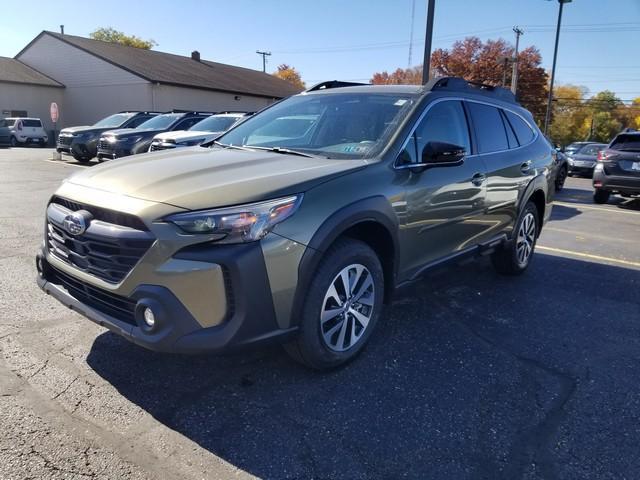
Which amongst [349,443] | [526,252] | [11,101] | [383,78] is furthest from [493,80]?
[349,443]

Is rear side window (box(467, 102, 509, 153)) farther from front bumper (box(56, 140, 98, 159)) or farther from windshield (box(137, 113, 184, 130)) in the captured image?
front bumper (box(56, 140, 98, 159))

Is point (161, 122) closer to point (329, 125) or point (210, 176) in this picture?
point (329, 125)

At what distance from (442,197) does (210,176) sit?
181 centimetres

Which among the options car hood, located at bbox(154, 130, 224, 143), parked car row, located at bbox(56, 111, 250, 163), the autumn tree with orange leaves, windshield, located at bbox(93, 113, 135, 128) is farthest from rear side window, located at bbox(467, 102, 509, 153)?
the autumn tree with orange leaves

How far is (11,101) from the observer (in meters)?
33.2

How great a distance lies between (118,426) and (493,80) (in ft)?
177

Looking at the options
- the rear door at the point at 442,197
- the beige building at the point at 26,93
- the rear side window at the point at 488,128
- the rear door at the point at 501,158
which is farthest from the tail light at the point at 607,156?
the beige building at the point at 26,93

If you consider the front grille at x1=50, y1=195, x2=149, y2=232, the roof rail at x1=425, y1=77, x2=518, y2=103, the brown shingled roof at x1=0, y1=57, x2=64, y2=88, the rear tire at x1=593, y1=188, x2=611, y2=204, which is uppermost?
the brown shingled roof at x1=0, y1=57, x2=64, y2=88

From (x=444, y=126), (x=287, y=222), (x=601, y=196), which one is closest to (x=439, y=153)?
(x=444, y=126)

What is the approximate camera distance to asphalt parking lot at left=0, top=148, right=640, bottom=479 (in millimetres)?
2410

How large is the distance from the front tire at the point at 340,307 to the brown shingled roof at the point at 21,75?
3676cm

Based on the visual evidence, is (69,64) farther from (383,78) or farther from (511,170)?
(383,78)

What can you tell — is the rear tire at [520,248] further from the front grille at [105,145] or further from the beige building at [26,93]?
the beige building at [26,93]

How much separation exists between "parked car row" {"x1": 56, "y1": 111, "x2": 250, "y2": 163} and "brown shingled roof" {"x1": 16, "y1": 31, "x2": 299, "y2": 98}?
13005 mm
